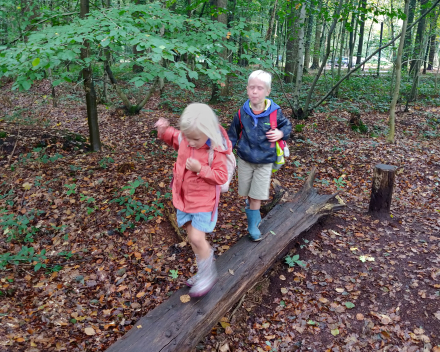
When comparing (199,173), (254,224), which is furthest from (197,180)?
(254,224)

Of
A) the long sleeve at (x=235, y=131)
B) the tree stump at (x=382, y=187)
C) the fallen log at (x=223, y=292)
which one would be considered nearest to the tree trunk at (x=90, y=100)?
the long sleeve at (x=235, y=131)

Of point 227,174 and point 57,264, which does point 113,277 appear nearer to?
point 57,264

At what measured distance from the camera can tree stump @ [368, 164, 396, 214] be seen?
4.59 meters

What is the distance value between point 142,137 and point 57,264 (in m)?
4.62

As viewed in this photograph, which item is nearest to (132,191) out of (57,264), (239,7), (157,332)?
(57,264)

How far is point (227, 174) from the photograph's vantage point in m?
2.55

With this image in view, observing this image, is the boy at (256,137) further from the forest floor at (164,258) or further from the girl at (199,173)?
the forest floor at (164,258)

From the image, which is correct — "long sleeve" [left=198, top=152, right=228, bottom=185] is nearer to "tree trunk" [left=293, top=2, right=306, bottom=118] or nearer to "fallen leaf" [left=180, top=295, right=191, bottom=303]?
"fallen leaf" [left=180, top=295, right=191, bottom=303]

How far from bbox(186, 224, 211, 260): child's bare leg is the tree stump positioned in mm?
3269

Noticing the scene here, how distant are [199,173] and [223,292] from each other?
1.29 m

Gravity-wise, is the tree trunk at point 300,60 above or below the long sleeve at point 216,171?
above

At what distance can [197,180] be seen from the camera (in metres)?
2.55

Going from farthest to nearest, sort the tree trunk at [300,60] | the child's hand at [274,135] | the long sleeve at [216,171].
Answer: the tree trunk at [300,60] < the child's hand at [274,135] < the long sleeve at [216,171]

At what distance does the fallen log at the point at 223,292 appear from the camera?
2461mm
